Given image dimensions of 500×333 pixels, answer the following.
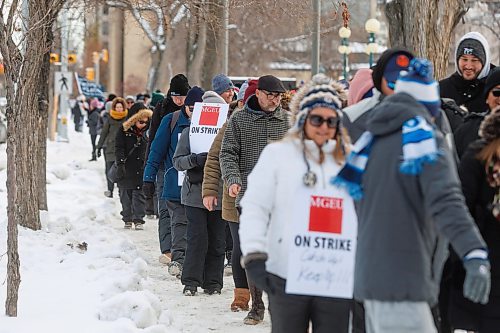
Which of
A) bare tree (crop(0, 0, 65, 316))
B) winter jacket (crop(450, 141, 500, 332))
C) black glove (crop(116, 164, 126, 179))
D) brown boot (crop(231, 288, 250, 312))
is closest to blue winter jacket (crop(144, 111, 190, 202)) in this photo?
bare tree (crop(0, 0, 65, 316))

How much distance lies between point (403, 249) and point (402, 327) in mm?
350

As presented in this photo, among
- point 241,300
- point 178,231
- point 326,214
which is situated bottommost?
point 241,300

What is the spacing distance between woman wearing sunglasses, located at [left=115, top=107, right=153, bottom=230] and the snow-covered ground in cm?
40

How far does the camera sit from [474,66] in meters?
8.13

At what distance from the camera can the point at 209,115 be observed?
409 inches

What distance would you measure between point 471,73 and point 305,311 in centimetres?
314

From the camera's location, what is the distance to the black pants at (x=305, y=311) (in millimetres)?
5590

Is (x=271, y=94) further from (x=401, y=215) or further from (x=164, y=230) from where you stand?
(x=164, y=230)

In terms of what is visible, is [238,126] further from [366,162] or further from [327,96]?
[366,162]

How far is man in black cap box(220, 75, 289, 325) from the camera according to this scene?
347 inches

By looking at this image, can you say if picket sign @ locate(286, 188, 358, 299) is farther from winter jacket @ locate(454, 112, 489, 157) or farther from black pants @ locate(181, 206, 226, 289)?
black pants @ locate(181, 206, 226, 289)

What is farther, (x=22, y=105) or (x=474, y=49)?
(x=22, y=105)

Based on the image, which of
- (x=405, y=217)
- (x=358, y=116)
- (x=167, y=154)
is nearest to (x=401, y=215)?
(x=405, y=217)

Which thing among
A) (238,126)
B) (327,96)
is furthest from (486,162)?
(238,126)
